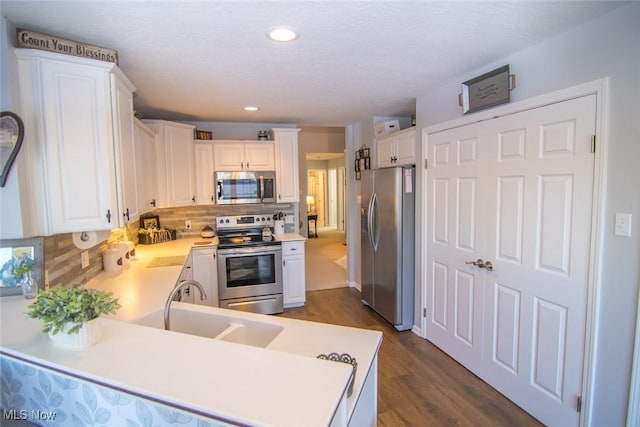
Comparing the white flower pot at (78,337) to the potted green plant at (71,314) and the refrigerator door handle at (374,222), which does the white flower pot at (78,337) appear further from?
the refrigerator door handle at (374,222)

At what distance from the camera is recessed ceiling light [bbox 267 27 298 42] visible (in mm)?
1785

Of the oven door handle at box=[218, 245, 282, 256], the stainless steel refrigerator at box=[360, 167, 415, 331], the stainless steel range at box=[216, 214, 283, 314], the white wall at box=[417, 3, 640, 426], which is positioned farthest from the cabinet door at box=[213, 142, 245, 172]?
the white wall at box=[417, 3, 640, 426]

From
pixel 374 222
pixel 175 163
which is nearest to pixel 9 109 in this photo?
pixel 175 163

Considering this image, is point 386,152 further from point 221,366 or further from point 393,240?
point 221,366

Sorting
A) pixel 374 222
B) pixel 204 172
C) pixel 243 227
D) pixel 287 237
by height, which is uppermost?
pixel 204 172

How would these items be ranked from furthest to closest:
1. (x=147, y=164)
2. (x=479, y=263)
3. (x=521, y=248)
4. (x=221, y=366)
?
(x=147, y=164)
(x=479, y=263)
(x=521, y=248)
(x=221, y=366)

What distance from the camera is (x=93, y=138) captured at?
1821 millimetres

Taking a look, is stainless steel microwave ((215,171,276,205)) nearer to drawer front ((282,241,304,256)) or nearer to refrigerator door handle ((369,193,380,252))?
drawer front ((282,241,304,256))

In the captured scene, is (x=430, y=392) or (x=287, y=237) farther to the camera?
(x=287, y=237)

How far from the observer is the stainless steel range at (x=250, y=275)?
12.3 ft

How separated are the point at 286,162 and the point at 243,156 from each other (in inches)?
21.4

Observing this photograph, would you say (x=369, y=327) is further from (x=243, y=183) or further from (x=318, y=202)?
(x=318, y=202)

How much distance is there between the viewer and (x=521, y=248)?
87.8 inches

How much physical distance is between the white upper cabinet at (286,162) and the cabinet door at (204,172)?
815mm
